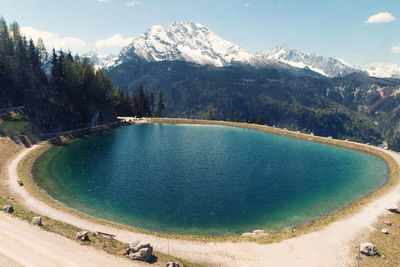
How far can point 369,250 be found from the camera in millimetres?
41188

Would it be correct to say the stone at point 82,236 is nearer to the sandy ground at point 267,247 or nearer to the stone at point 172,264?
the sandy ground at point 267,247

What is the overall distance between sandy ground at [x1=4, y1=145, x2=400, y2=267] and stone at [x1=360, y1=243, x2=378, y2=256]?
233cm

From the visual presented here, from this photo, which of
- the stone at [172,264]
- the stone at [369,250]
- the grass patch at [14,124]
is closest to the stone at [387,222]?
the stone at [369,250]

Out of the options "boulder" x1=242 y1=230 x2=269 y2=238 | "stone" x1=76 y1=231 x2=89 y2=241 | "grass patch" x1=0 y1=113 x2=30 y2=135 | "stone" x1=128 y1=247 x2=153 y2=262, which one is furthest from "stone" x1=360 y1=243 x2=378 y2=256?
"grass patch" x1=0 y1=113 x2=30 y2=135

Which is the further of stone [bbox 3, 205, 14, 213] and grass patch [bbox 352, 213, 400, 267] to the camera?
stone [bbox 3, 205, 14, 213]

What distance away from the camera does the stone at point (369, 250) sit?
135 ft

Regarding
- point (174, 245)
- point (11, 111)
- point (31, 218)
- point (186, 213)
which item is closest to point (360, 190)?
point (186, 213)

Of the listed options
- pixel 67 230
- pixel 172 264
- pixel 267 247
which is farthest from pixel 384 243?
pixel 67 230

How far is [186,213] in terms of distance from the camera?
56.3 m

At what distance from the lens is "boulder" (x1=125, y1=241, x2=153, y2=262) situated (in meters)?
37.1

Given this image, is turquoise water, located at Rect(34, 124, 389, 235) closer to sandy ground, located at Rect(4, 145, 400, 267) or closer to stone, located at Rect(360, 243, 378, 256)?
sandy ground, located at Rect(4, 145, 400, 267)

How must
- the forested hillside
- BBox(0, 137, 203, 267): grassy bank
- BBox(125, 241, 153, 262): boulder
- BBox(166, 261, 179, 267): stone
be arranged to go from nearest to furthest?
BBox(166, 261, 179, 267): stone
BBox(125, 241, 153, 262): boulder
BBox(0, 137, 203, 267): grassy bank
the forested hillside

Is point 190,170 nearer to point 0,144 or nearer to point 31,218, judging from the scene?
point 31,218

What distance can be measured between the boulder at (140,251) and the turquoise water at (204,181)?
38.4ft
